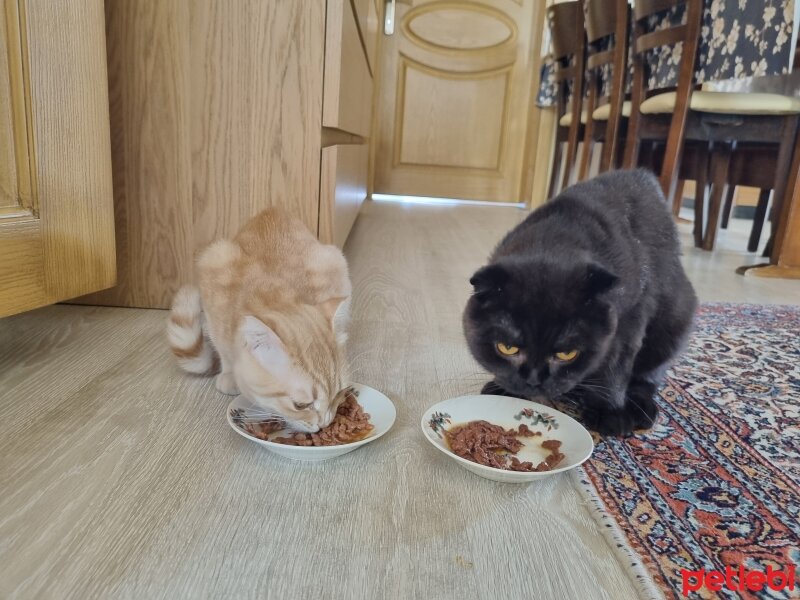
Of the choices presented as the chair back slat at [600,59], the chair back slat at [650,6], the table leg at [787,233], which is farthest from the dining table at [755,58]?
the chair back slat at [600,59]

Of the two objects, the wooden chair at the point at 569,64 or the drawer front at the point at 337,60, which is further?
the wooden chair at the point at 569,64

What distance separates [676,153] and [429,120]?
263 cm

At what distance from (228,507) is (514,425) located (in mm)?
509

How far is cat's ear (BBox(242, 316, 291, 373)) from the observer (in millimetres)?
862

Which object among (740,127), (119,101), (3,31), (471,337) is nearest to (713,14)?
(740,127)

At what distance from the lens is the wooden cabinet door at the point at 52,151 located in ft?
3.61

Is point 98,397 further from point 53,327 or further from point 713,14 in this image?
point 713,14

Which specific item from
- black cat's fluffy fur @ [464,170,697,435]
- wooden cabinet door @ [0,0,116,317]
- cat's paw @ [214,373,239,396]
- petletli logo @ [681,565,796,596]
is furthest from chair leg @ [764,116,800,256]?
wooden cabinet door @ [0,0,116,317]

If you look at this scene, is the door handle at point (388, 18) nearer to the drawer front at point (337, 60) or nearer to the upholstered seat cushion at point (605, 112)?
the upholstered seat cushion at point (605, 112)

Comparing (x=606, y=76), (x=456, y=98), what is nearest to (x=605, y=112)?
(x=606, y=76)

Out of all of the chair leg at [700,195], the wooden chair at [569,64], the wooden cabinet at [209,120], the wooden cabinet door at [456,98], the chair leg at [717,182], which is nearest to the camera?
the wooden cabinet at [209,120]

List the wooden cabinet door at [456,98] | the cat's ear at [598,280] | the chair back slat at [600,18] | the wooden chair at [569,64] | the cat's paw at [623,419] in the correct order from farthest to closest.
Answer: the wooden cabinet door at [456,98]
the wooden chair at [569,64]
the chair back slat at [600,18]
the cat's paw at [623,419]
the cat's ear at [598,280]

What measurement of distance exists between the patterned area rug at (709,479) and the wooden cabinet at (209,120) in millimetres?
1049

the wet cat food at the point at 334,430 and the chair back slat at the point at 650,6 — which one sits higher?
the chair back slat at the point at 650,6
